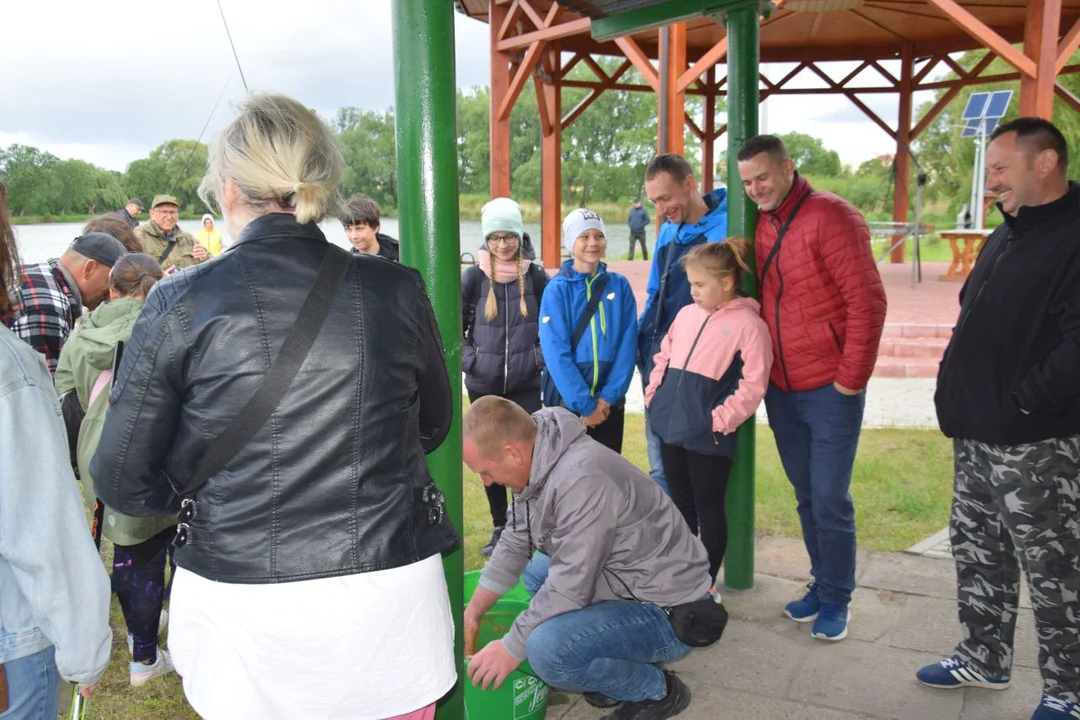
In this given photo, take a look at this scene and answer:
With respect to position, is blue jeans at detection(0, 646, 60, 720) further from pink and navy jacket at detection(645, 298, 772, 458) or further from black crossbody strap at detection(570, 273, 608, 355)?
black crossbody strap at detection(570, 273, 608, 355)

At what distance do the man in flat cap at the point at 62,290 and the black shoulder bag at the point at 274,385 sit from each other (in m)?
2.46

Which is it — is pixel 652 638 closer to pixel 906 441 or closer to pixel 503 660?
pixel 503 660

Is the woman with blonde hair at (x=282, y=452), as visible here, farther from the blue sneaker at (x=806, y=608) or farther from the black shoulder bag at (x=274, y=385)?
the blue sneaker at (x=806, y=608)

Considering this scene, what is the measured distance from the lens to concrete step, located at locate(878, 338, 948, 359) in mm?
9320

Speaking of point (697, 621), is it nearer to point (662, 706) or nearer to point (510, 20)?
point (662, 706)

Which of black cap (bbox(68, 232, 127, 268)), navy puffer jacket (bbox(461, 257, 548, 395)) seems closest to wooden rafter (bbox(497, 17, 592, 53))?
navy puffer jacket (bbox(461, 257, 548, 395))

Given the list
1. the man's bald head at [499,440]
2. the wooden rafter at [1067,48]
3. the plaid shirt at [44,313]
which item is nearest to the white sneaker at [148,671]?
the plaid shirt at [44,313]

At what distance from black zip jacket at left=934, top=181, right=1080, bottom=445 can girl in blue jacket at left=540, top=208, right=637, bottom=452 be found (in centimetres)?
153

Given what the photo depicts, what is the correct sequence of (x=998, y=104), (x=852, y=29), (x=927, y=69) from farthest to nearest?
(x=927, y=69), (x=852, y=29), (x=998, y=104)

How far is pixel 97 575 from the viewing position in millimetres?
1543

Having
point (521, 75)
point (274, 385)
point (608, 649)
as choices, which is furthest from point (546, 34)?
point (274, 385)

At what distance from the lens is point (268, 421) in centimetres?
146

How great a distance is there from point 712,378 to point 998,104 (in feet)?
47.6

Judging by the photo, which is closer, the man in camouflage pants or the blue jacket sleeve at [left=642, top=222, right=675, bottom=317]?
the man in camouflage pants
